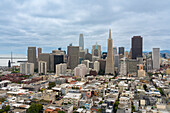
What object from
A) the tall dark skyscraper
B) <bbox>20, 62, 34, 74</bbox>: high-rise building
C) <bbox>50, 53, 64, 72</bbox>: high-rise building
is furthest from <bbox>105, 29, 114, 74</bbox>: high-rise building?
the tall dark skyscraper

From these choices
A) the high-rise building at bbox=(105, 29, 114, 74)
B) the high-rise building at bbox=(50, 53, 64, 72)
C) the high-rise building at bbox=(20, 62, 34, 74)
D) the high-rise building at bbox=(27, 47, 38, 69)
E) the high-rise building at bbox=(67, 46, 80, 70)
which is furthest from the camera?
the high-rise building at bbox=(27, 47, 38, 69)

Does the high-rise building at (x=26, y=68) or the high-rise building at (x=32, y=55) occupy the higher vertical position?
the high-rise building at (x=32, y=55)

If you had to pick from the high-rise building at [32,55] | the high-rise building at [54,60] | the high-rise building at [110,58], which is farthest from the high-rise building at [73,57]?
the high-rise building at [110,58]

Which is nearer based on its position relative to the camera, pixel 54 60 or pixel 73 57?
pixel 54 60

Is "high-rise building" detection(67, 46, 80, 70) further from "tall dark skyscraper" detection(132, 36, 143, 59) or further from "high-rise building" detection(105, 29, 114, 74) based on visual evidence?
"tall dark skyscraper" detection(132, 36, 143, 59)

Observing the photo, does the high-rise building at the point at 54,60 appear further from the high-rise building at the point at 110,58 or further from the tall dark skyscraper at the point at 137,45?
the tall dark skyscraper at the point at 137,45

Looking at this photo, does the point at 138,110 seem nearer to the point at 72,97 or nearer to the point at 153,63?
the point at 72,97

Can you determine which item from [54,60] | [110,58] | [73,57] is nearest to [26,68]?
[54,60]

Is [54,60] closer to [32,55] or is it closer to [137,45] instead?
[32,55]

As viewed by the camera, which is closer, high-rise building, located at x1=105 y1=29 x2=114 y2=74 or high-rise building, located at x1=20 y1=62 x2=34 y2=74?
high-rise building, located at x1=105 y1=29 x2=114 y2=74

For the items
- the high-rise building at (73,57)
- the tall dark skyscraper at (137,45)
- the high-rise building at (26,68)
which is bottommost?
the high-rise building at (26,68)

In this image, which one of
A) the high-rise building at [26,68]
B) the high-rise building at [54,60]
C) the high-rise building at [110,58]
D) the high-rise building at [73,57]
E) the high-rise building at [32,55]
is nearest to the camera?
the high-rise building at [110,58]
